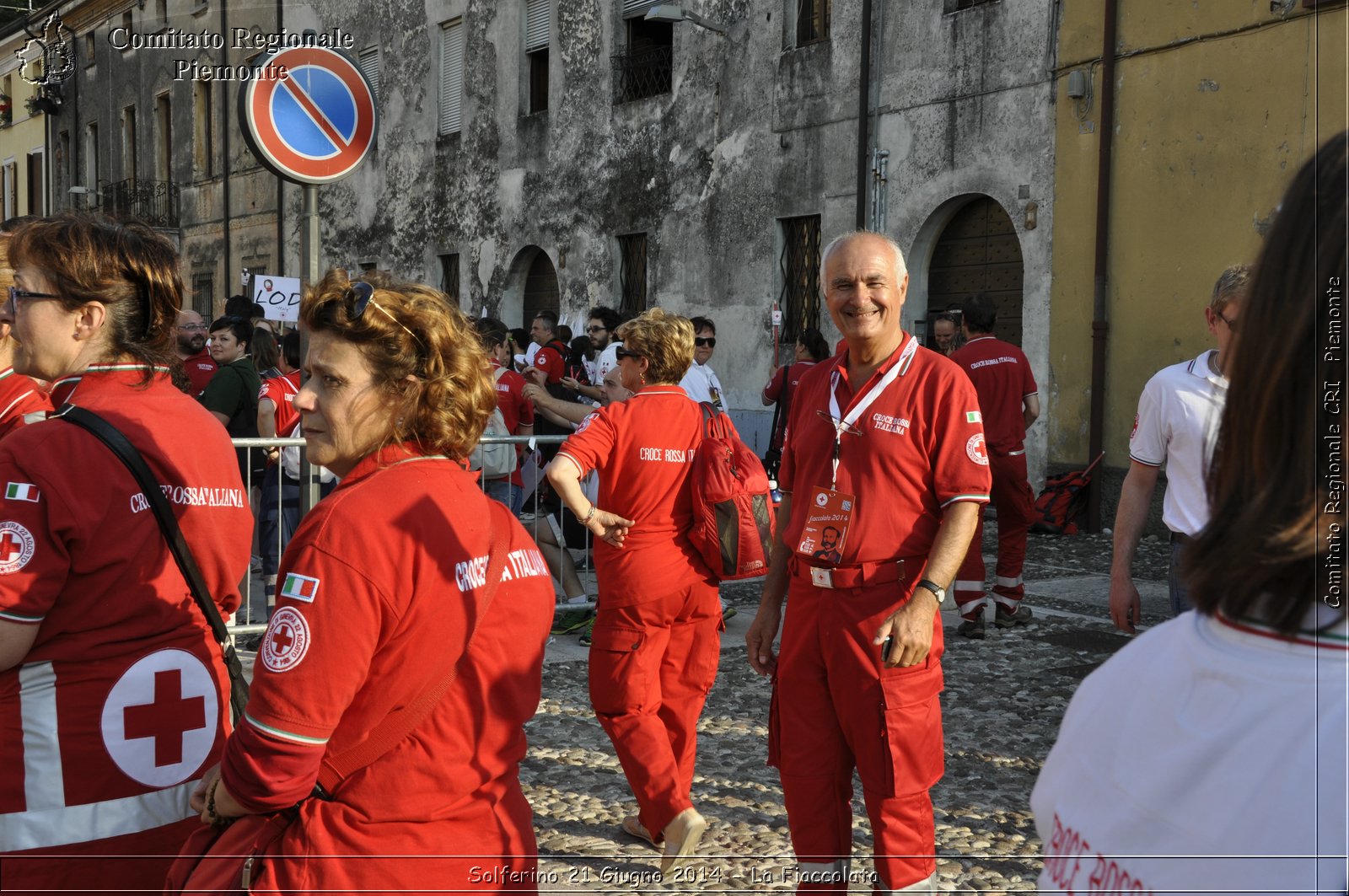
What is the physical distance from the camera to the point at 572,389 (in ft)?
37.1

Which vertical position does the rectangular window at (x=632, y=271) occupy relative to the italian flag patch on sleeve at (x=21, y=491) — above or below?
above

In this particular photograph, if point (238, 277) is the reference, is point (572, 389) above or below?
below

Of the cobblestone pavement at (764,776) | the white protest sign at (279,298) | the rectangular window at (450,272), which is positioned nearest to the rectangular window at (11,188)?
the rectangular window at (450,272)

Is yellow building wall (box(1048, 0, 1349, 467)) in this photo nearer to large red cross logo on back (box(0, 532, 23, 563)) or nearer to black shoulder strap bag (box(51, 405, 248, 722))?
black shoulder strap bag (box(51, 405, 248, 722))

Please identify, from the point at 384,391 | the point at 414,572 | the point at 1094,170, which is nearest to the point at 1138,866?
the point at 414,572

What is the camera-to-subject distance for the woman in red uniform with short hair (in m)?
4.79

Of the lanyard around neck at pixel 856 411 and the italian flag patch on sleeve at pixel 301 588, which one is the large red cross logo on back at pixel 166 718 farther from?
the lanyard around neck at pixel 856 411

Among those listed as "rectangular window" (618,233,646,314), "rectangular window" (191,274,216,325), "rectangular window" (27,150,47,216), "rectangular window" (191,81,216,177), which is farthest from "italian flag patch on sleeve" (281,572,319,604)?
"rectangular window" (27,150,47,216)

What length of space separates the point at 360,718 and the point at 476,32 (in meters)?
23.0

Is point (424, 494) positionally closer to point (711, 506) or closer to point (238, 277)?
point (711, 506)

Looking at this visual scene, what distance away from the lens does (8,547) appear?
96.3 inches

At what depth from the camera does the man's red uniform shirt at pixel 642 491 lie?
4922 millimetres

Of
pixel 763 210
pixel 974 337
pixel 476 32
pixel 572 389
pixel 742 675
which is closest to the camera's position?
pixel 742 675

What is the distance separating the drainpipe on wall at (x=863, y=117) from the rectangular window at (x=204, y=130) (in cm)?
2128
